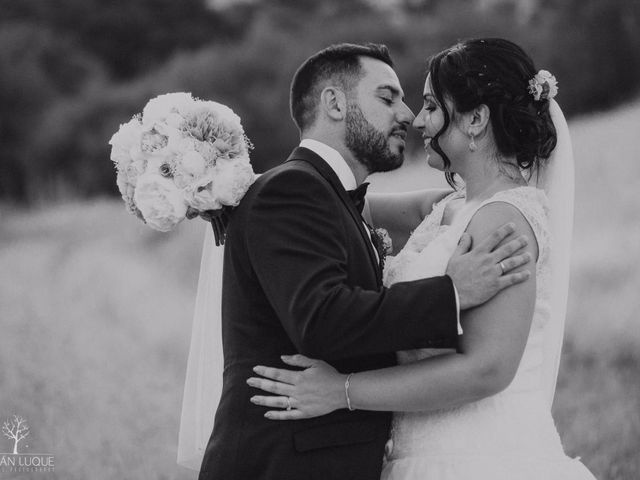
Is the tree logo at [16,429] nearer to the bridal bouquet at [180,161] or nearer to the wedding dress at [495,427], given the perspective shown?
the bridal bouquet at [180,161]

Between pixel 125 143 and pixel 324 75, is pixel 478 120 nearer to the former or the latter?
pixel 324 75

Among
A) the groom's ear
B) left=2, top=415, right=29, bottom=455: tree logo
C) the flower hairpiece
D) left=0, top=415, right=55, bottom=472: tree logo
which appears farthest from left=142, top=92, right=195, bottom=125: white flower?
left=2, top=415, right=29, bottom=455: tree logo

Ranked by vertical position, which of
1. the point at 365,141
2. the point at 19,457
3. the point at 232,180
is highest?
the point at 365,141

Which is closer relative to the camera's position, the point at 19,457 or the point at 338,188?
the point at 338,188

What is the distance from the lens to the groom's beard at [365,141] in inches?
125

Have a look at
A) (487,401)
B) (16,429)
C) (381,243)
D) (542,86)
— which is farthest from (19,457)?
(542,86)

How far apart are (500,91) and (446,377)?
102cm

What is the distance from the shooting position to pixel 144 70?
1295cm

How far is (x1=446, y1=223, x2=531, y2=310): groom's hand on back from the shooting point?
248 centimetres

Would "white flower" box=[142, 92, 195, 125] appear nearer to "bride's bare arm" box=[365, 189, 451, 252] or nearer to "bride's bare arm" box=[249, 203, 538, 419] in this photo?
"bride's bare arm" box=[249, 203, 538, 419]

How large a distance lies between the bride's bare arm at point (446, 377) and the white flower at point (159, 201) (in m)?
0.59

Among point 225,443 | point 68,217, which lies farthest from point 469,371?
point 68,217

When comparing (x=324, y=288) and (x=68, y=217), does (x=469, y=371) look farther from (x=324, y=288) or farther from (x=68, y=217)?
(x=68, y=217)

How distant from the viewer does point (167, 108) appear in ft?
8.86
